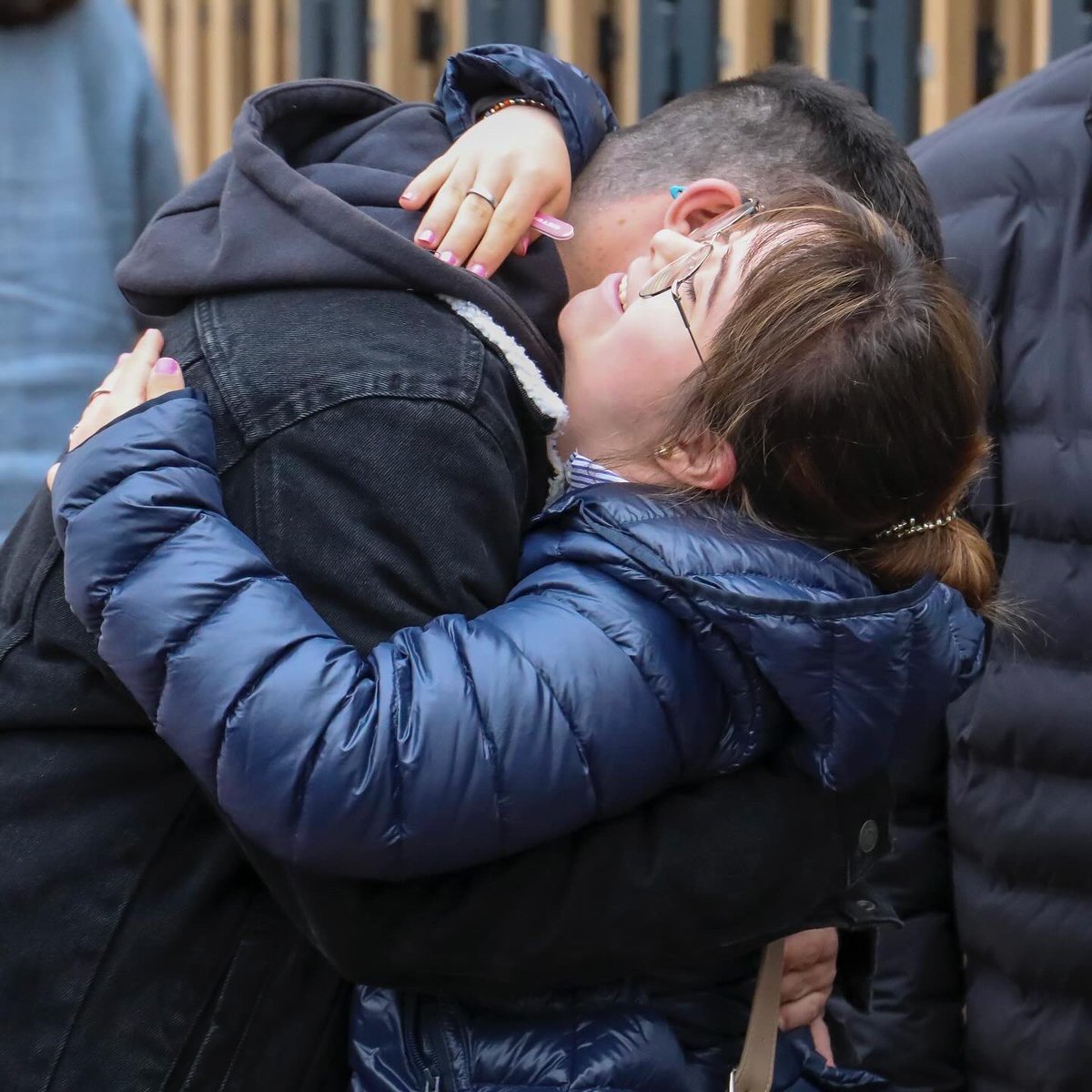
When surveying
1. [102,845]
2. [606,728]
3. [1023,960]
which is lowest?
[1023,960]

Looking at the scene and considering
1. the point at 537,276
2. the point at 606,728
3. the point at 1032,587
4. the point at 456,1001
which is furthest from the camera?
the point at 1032,587

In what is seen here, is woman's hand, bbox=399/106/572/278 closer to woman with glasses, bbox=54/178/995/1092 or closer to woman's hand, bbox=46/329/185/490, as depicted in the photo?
woman with glasses, bbox=54/178/995/1092

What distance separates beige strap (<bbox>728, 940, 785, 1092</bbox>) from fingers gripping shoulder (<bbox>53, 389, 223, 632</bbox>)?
63cm

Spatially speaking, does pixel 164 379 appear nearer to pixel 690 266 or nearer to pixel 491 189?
pixel 491 189

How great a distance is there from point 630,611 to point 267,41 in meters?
4.00

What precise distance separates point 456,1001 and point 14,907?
37 centimetres

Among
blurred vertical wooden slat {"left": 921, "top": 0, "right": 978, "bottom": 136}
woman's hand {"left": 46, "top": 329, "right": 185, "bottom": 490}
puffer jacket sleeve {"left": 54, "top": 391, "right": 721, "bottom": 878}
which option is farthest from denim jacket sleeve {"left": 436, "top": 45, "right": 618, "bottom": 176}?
blurred vertical wooden slat {"left": 921, "top": 0, "right": 978, "bottom": 136}

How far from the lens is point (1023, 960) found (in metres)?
1.98

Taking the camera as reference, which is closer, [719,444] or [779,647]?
[779,647]

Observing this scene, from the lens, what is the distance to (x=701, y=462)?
1359 millimetres

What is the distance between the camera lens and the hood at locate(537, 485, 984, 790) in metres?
1.20

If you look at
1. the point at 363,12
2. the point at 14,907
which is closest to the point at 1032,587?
the point at 14,907

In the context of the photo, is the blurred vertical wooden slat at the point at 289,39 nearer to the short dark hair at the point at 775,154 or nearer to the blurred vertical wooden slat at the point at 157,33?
the blurred vertical wooden slat at the point at 157,33

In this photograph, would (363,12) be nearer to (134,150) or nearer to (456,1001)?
(134,150)
